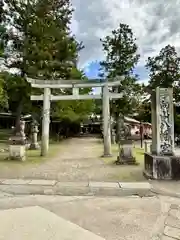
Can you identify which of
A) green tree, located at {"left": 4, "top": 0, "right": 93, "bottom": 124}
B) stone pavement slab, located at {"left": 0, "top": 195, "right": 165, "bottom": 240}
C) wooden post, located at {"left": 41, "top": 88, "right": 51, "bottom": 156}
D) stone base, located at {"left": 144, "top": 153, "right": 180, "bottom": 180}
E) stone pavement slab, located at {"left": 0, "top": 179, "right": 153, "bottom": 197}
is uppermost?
green tree, located at {"left": 4, "top": 0, "right": 93, "bottom": 124}

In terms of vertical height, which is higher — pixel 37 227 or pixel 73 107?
pixel 73 107

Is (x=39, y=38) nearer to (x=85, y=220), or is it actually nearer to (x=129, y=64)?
(x=129, y=64)

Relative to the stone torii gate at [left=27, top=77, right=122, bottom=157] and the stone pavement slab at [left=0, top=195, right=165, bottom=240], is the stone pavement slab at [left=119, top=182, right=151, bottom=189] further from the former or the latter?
the stone torii gate at [left=27, top=77, right=122, bottom=157]

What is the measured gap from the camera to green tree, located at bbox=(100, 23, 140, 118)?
92.0 ft

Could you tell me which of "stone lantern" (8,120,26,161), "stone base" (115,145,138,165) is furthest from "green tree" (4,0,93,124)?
"stone base" (115,145,138,165)

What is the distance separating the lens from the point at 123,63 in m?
28.6

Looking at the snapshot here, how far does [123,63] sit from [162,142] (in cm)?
2185

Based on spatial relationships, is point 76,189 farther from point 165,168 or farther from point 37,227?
point 165,168

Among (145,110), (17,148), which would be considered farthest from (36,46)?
(145,110)

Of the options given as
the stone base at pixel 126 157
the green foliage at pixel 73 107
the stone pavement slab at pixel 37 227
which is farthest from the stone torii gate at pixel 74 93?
the green foliage at pixel 73 107

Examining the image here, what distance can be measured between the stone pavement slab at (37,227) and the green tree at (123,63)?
78.4 ft

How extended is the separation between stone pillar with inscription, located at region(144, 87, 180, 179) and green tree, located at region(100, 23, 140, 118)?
19750 mm

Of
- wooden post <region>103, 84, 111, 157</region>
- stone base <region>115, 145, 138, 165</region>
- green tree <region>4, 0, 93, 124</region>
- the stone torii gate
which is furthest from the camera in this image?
green tree <region>4, 0, 93, 124</region>

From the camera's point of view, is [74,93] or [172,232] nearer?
[172,232]
